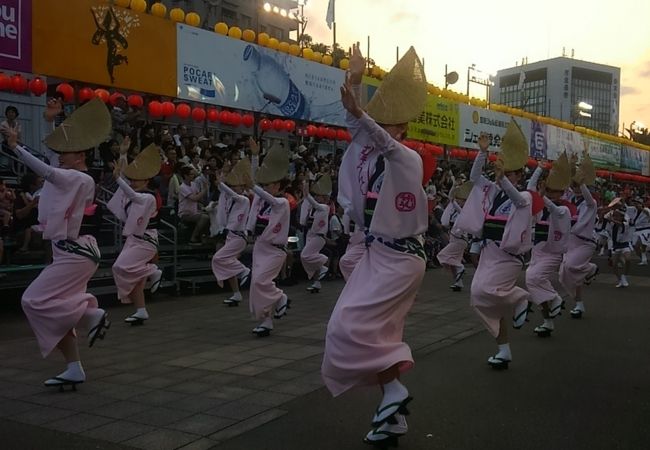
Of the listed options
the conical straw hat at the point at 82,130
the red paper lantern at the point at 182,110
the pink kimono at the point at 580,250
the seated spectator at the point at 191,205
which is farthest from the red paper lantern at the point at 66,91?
the pink kimono at the point at 580,250

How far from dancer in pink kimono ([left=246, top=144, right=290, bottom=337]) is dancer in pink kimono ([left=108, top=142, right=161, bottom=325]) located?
1382 millimetres

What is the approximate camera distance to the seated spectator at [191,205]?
1229 centimetres

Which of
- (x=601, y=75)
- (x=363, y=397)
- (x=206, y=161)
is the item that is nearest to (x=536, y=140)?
(x=206, y=161)

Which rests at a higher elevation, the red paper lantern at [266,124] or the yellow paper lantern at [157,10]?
the yellow paper lantern at [157,10]

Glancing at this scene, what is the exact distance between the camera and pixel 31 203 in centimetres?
923

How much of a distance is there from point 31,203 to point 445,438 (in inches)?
287

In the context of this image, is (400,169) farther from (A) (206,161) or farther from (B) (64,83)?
(A) (206,161)

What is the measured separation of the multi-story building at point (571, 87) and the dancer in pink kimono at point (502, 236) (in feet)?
231

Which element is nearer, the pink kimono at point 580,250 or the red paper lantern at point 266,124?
the pink kimono at point 580,250

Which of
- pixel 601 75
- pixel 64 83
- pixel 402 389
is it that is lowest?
pixel 402 389

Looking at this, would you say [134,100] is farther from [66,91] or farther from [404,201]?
[404,201]

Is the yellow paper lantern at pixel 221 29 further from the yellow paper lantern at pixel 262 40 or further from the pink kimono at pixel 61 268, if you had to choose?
the pink kimono at pixel 61 268

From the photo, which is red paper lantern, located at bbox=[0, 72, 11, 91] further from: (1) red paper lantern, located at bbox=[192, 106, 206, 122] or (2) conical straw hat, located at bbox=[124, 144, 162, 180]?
(1) red paper lantern, located at bbox=[192, 106, 206, 122]

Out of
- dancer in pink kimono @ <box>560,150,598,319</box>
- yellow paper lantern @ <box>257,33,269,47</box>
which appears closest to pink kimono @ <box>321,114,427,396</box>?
dancer in pink kimono @ <box>560,150,598,319</box>
